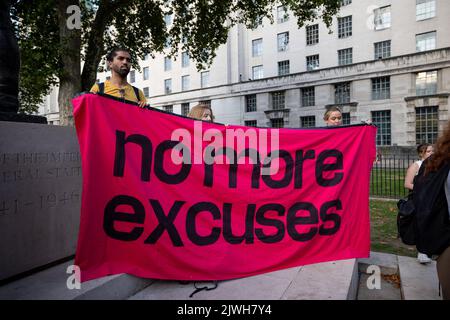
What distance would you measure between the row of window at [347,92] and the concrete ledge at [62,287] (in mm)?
31658

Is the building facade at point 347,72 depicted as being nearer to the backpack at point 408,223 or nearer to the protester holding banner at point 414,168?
the protester holding banner at point 414,168

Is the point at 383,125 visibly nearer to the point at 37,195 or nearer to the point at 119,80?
the point at 119,80

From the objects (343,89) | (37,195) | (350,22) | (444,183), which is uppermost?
(350,22)

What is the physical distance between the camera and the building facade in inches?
1054

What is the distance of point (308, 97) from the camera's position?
3325 centimetres

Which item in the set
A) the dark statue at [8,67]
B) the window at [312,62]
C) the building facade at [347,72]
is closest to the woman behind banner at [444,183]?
the dark statue at [8,67]

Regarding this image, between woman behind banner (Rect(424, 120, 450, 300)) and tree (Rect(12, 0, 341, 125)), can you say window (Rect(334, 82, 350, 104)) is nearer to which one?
tree (Rect(12, 0, 341, 125))

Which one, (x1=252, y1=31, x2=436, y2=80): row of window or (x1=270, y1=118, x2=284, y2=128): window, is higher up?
(x1=252, y1=31, x2=436, y2=80): row of window

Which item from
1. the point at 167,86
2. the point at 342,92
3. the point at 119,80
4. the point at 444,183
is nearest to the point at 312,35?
the point at 342,92

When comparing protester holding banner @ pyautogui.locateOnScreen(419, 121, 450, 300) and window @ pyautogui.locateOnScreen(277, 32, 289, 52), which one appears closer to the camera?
protester holding banner @ pyautogui.locateOnScreen(419, 121, 450, 300)

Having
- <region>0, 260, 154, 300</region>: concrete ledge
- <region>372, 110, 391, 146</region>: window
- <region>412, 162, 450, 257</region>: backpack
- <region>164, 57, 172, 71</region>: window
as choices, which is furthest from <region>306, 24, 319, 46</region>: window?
<region>0, 260, 154, 300</region>: concrete ledge

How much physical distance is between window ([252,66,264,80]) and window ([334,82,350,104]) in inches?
370

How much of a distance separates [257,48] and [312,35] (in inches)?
275
